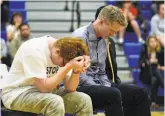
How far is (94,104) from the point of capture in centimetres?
295

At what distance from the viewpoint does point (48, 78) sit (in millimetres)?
2676

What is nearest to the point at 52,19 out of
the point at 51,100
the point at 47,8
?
the point at 47,8

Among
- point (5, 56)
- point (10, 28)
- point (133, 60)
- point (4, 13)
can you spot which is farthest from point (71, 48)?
point (4, 13)

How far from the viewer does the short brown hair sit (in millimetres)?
2631

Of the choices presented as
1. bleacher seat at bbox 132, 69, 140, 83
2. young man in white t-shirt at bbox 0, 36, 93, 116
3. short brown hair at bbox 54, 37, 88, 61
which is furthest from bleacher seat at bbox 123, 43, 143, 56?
short brown hair at bbox 54, 37, 88, 61

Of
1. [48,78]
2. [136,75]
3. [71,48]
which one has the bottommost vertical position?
[136,75]

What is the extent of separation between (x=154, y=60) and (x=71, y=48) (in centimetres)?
360

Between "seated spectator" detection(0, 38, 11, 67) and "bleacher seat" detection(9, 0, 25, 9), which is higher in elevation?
"bleacher seat" detection(9, 0, 25, 9)

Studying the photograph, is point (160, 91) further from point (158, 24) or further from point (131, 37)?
point (131, 37)

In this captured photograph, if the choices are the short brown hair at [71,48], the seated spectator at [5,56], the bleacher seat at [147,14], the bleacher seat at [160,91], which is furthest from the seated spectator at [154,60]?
the short brown hair at [71,48]

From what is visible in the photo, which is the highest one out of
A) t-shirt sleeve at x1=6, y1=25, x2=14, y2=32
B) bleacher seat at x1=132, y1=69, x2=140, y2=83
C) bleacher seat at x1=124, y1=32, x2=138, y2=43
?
t-shirt sleeve at x1=6, y1=25, x2=14, y2=32

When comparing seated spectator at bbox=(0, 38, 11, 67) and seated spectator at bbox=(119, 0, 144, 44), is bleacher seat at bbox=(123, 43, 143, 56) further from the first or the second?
seated spectator at bbox=(0, 38, 11, 67)

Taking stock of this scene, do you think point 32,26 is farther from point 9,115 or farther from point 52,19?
point 9,115

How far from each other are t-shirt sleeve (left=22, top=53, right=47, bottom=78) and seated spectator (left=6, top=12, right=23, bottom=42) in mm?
3648
